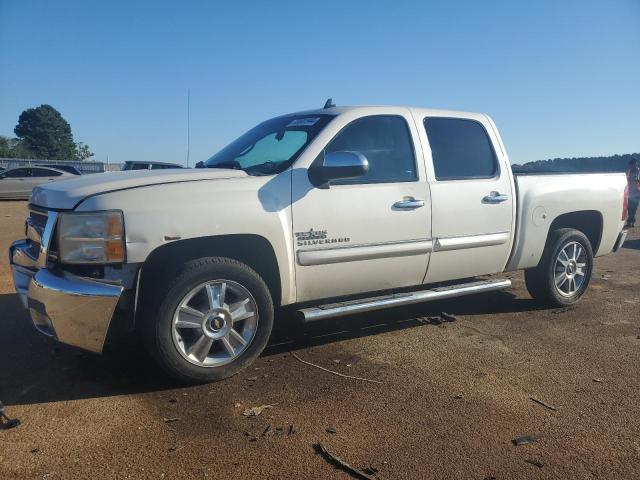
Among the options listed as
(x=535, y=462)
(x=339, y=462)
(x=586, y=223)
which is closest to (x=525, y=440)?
(x=535, y=462)

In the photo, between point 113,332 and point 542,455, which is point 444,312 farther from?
point 113,332

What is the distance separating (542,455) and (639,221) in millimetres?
14969

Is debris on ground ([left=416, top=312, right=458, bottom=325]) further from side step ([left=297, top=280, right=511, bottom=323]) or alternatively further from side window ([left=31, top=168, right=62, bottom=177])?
side window ([left=31, top=168, right=62, bottom=177])

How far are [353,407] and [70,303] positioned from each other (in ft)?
5.89

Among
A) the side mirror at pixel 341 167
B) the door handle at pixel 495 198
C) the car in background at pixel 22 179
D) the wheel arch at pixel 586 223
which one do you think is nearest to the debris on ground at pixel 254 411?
the side mirror at pixel 341 167

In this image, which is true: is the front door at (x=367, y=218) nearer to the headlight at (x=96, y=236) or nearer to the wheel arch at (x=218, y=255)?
the wheel arch at (x=218, y=255)

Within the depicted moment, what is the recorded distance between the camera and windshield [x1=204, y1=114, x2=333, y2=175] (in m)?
4.11

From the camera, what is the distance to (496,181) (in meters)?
4.98

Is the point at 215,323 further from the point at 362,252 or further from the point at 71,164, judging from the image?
the point at 71,164

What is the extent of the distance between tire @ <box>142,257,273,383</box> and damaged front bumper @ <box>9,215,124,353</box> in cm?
26

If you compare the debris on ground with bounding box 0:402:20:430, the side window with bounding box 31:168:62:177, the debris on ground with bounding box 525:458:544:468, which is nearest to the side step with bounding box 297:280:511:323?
the debris on ground with bounding box 525:458:544:468

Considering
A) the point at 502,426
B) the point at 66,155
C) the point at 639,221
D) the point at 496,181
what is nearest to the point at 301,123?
the point at 496,181

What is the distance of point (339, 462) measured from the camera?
8.71 feet

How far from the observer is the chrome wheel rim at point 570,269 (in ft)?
18.5
